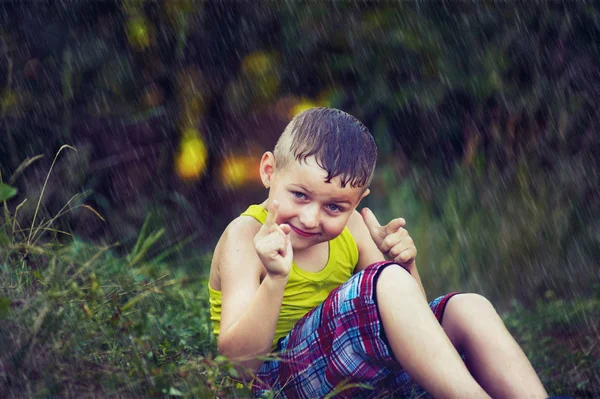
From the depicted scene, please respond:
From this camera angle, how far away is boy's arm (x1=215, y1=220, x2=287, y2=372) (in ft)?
6.55

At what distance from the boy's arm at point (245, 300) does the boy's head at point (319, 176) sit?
0.48ft

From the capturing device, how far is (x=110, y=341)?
2.12 metres

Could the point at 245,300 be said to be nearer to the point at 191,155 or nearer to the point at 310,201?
the point at 310,201

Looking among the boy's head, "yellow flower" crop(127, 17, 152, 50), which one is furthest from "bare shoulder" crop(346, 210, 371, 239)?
"yellow flower" crop(127, 17, 152, 50)

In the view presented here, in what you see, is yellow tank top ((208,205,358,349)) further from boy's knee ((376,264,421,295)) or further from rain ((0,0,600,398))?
rain ((0,0,600,398))

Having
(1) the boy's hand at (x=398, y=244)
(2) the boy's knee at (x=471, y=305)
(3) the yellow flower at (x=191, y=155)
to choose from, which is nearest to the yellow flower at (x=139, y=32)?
(3) the yellow flower at (x=191, y=155)

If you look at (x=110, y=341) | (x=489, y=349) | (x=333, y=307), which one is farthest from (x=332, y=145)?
(x=110, y=341)

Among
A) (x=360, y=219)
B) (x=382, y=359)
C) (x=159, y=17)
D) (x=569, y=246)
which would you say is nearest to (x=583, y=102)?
(x=569, y=246)

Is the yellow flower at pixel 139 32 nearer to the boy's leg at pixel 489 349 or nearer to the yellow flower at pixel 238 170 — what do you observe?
the yellow flower at pixel 238 170

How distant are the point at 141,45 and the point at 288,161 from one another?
2.31 m

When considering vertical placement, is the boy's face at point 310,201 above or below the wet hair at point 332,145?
below

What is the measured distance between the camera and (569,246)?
3936mm

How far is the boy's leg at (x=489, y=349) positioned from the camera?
2047 millimetres

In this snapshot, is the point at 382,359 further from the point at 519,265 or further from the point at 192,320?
the point at 519,265
